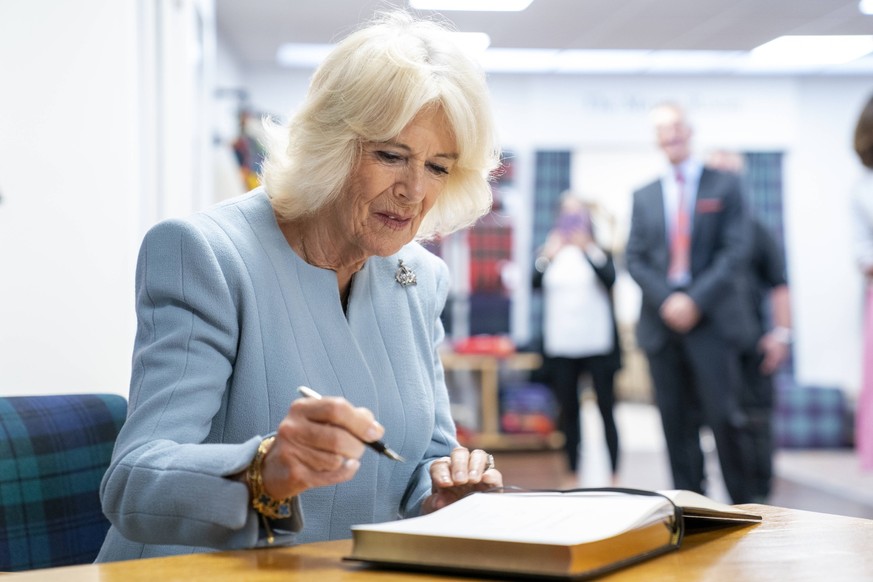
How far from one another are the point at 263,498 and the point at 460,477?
32cm

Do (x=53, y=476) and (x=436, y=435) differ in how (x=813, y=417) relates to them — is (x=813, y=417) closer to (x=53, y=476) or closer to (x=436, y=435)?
(x=436, y=435)

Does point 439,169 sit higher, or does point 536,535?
point 439,169

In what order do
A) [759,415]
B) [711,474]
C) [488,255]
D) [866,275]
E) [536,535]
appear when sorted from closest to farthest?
[536,535] < [866,275] < [759,415] < [711,474] < [488,255]

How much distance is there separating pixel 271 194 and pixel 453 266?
6.00 m

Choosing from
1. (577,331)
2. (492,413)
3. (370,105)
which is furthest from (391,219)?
(492,413)

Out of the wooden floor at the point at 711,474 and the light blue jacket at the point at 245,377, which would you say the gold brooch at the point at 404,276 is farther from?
the wooden floor at the point at 711,474

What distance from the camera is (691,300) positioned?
4.21 meters

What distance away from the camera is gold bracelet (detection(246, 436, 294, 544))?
3.38 ft

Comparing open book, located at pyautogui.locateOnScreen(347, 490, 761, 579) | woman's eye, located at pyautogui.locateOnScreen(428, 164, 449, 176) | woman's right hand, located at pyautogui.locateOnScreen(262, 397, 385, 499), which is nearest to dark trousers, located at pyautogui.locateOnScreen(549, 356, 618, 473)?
woman's eye, located at pyautogui.locateOnScreen(428, 164, 449, 176)

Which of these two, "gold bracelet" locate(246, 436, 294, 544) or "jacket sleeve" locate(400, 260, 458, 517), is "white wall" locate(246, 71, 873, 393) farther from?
"gold bracelet" locate(246, 436, 294, 544)

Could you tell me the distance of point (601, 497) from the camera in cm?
110

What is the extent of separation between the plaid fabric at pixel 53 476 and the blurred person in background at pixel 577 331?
158 inches

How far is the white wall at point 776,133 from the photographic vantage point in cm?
832

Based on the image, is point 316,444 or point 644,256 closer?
point 316,444
